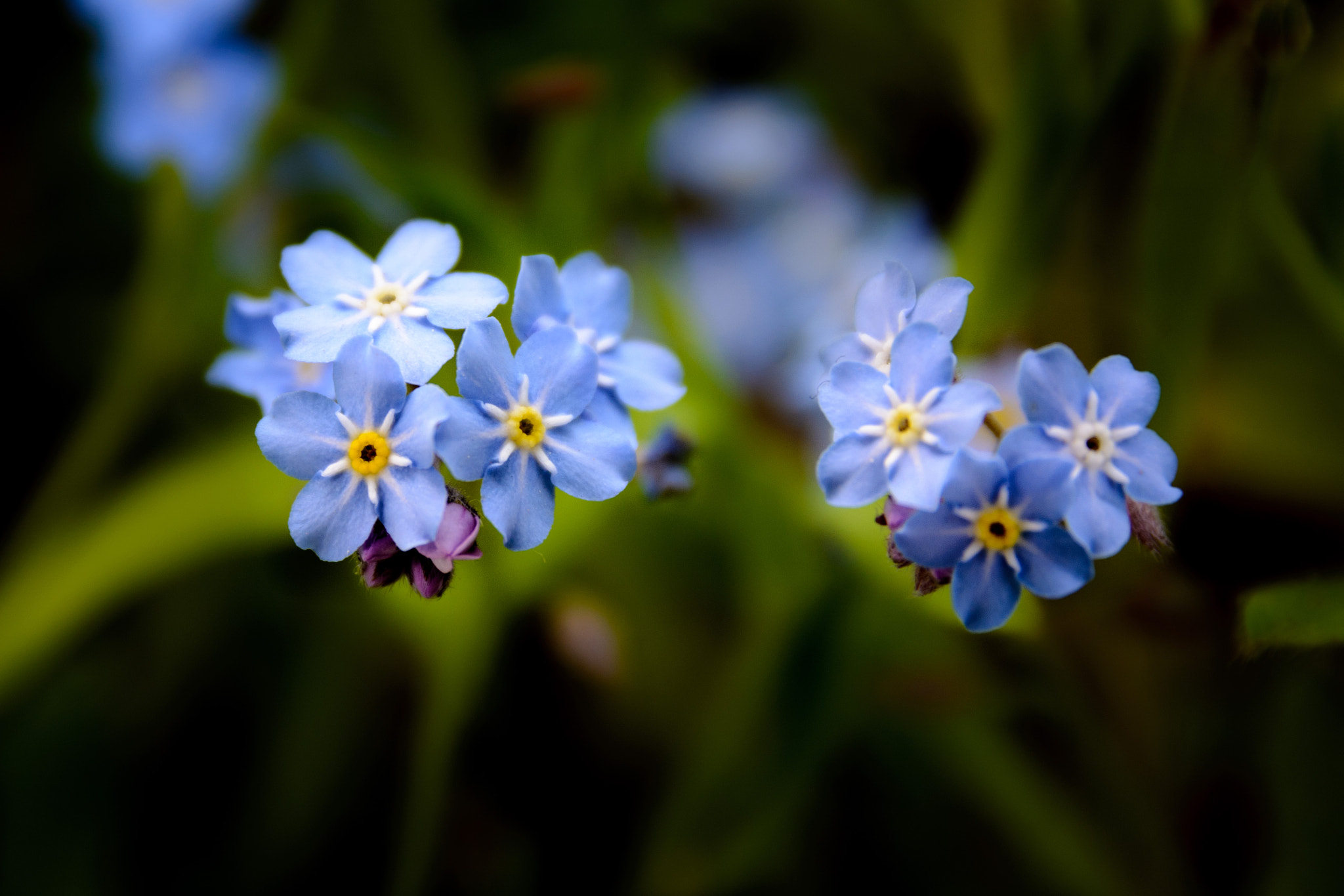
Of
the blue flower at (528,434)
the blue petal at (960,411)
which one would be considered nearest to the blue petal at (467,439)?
the blue flower at (528,434)

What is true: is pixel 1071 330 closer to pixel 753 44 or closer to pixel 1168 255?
pixel 1168 255

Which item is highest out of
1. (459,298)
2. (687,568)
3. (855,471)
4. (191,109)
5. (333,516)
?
(191,109)

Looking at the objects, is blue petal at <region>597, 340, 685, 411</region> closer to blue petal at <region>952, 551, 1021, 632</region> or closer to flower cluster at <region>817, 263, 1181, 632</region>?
flower cluster at <region>817, 263, 1181, 632</region>

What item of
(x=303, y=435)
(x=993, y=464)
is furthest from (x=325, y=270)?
(x=993, y=464)

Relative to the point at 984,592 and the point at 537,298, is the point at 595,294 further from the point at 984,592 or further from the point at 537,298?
the point at 984,592

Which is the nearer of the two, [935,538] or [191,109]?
[935,538]

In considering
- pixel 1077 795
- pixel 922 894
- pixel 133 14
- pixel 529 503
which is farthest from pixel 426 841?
pixel 133 14
